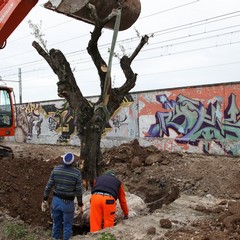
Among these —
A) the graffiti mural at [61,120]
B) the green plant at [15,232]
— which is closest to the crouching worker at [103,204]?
the green plant at [15,232]

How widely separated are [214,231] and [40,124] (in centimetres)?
2138

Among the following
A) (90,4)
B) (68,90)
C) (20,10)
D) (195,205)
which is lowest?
(195,205)

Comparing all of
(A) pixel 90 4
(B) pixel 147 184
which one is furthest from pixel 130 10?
(B) pixel 147 184

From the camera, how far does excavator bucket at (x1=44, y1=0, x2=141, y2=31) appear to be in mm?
5883

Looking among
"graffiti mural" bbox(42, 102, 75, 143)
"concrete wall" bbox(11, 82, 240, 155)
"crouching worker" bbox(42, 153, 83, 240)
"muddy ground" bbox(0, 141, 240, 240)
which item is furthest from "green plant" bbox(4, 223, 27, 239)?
"graffiti mural" bbox(42, 102, 75, 143)

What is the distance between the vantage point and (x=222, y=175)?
10789 millimetres

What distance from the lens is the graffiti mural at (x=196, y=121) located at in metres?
15.1

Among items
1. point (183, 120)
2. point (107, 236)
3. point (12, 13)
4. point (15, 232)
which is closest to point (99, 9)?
point (12, 13)

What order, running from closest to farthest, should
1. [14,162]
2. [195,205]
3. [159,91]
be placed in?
[195,205] → [14,162] → [159,91]

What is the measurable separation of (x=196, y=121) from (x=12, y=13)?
1067cm

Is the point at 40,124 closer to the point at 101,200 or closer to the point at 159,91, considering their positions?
the point at 159,91

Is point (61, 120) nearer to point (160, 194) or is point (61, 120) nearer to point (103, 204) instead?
point (160, 194)

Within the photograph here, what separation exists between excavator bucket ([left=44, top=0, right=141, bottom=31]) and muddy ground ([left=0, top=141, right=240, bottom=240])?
3647mm

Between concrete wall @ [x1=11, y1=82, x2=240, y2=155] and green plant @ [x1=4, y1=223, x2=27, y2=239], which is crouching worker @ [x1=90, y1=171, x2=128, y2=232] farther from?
concrete wall @ [x1=11, y1=82, x2=240, y2=155]
